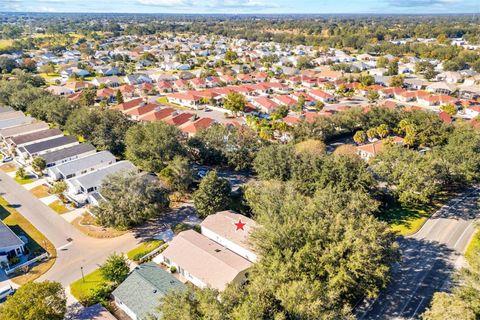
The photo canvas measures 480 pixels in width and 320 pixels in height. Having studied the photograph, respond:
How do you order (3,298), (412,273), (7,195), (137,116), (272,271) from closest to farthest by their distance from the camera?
(272,271) → (3,298) → (412,273) → (7,195) → (137,116)

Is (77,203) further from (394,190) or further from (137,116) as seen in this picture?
(394,190)

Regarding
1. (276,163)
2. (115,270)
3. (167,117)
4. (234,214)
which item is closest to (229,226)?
(234,214)

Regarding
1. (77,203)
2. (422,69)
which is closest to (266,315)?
(77,203)

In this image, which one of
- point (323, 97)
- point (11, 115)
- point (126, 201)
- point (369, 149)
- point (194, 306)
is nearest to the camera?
point (194, 306)

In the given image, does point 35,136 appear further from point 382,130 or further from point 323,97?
point 323,97

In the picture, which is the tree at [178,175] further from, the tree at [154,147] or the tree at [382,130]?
the tree at [382,130]
